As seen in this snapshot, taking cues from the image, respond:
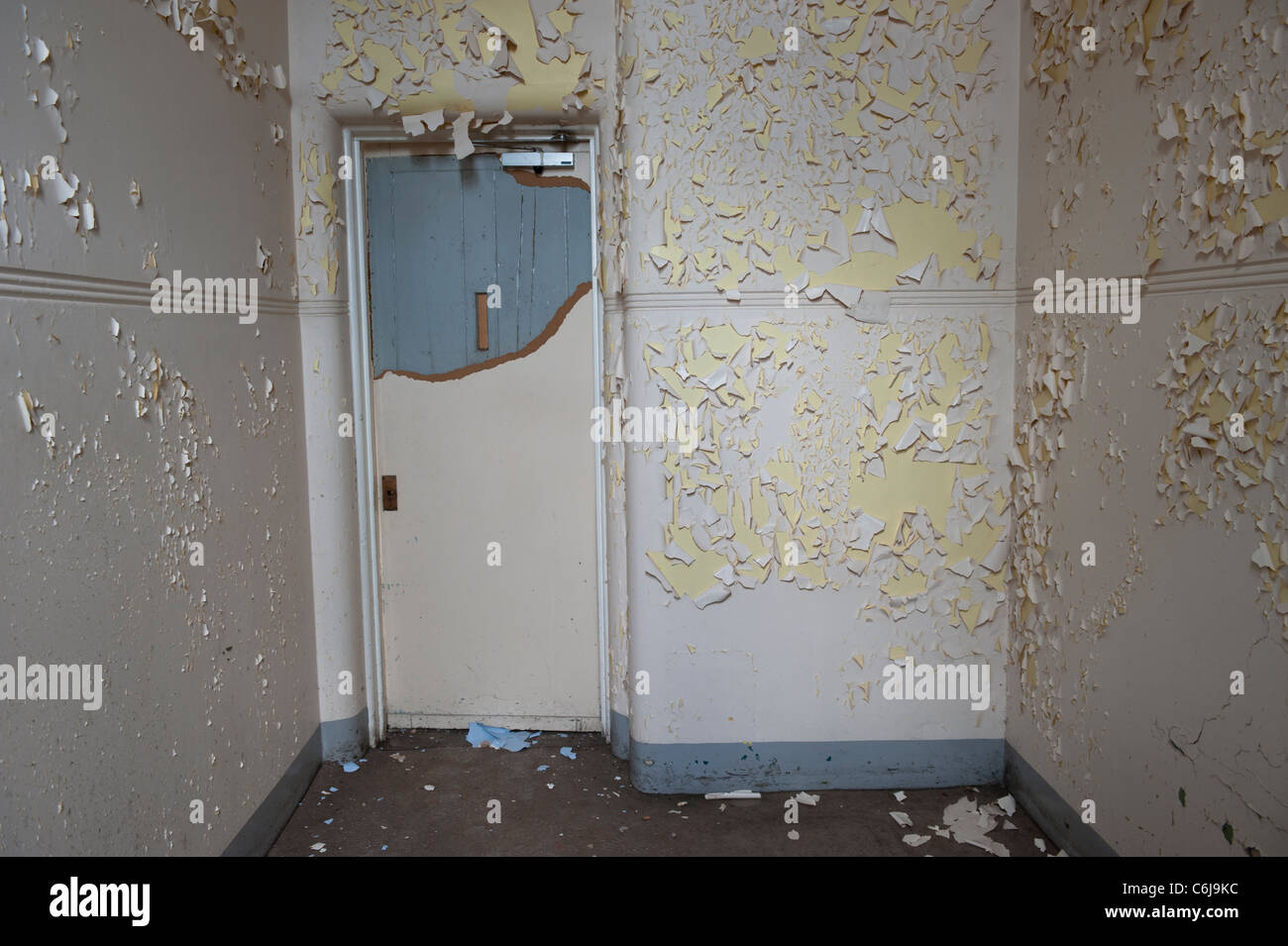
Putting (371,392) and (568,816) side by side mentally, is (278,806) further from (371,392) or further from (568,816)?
(371,392)

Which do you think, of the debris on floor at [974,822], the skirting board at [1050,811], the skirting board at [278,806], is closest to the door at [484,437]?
the skirting board at [278,806]

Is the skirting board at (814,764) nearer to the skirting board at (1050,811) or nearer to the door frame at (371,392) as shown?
the skirting board at (1050,811)

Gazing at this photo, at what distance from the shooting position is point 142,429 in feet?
5.45

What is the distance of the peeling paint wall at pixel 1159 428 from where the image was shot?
1.47 metres

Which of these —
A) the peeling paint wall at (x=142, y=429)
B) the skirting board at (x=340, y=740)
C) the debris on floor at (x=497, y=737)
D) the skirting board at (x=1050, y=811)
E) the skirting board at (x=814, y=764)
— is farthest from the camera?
the debris on floor at (x=497, y=737)

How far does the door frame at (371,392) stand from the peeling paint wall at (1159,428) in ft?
4.15

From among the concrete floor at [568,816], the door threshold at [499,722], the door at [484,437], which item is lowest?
the concrete floor at [568,816]

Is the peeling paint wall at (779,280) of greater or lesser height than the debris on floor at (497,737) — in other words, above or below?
above

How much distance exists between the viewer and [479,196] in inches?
106

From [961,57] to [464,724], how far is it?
8.43ft

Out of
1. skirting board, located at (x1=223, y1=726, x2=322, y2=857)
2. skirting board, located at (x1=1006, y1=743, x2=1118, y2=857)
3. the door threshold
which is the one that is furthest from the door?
skirting board, located at (x1=1006, y1=743, x2=1118, y2=857)

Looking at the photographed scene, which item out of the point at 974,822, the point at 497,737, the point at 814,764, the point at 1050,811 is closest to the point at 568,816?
the point at 497,737
